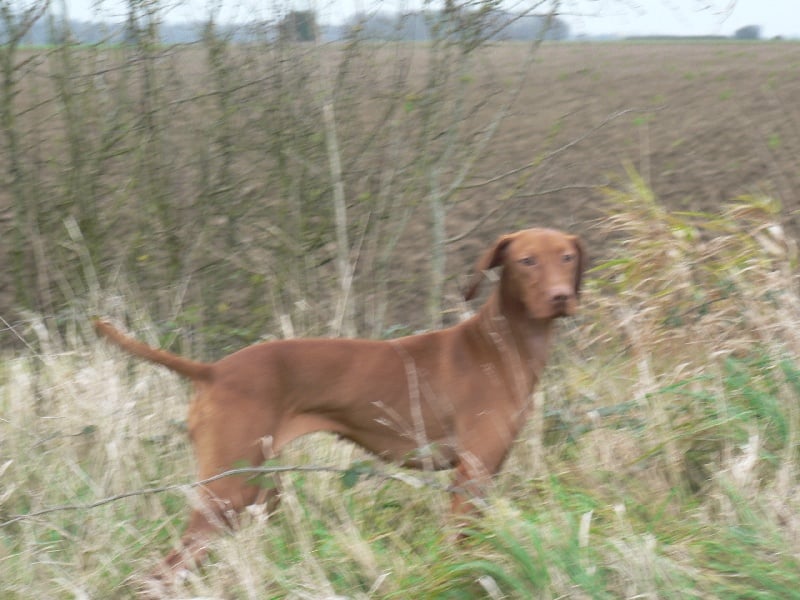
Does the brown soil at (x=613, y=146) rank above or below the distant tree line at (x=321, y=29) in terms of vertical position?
below

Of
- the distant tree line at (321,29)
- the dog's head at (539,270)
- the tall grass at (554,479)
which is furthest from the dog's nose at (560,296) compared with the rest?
the distant tree line at (321,29)

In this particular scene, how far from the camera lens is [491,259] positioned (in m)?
4.00

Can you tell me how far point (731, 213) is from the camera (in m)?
5.96

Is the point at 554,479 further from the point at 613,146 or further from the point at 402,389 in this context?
the point at 613,146

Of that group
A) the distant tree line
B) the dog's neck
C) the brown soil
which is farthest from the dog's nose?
the distant tree line

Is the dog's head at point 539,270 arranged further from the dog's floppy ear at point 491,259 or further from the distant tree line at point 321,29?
the distant tree line at point 321,29

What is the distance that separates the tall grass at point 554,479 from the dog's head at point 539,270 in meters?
0.62

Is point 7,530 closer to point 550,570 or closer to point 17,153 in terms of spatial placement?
point 550,570

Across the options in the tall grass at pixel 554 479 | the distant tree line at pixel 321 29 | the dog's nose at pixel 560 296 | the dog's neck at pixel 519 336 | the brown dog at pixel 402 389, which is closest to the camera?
the tall grass at pixel 554 479

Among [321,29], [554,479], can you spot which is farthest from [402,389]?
[321,29]

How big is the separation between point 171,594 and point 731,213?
12.3ft

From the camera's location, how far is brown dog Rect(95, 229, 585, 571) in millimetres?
3615

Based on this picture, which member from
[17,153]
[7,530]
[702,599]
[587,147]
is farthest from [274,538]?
[587,147]

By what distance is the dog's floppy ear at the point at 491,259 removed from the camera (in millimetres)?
3977
